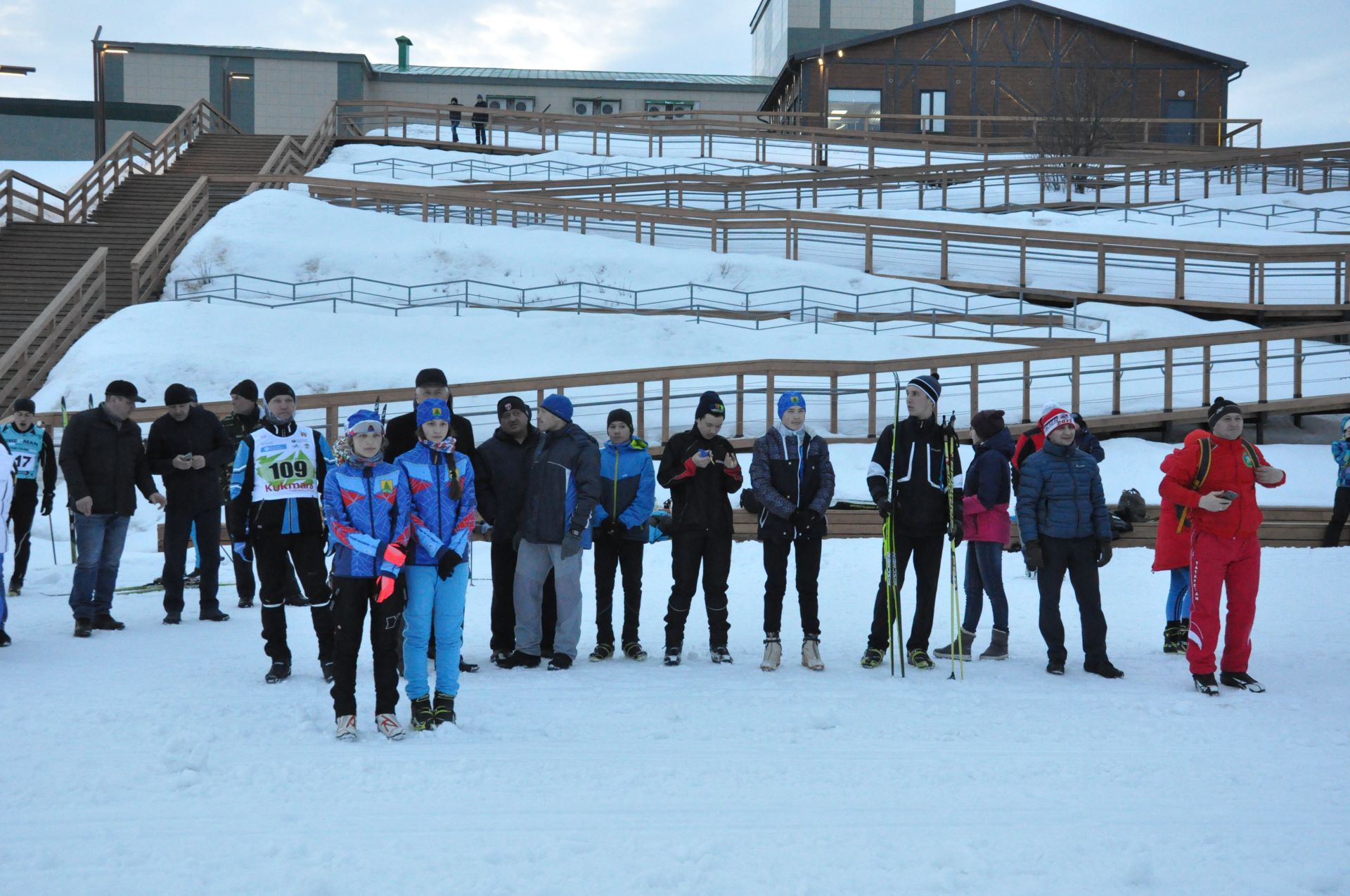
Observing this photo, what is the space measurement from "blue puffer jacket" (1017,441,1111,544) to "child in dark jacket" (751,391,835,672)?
1.21 metres

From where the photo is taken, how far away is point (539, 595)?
7.52m


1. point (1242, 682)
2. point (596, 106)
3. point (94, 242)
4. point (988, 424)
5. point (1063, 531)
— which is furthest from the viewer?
point (596, 106)

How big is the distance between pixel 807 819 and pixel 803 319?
54.0 ft

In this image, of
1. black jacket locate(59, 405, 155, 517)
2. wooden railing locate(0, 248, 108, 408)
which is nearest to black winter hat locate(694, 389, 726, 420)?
black jacket locate(59, 405, 155, 517)

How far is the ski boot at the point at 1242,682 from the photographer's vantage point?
22.1ft

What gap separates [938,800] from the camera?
191 inches

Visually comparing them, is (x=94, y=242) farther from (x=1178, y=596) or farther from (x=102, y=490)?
(x=1178, y=596)

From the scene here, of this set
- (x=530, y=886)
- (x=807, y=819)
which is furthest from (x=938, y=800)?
(x=530, y=886)

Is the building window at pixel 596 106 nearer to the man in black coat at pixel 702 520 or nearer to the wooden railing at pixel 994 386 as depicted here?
the wooden railing at pixel 994 386

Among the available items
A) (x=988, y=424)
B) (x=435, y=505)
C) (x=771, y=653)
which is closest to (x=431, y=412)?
(x=435, y=505)

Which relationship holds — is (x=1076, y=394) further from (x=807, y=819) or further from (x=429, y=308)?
(x=807, y=819)

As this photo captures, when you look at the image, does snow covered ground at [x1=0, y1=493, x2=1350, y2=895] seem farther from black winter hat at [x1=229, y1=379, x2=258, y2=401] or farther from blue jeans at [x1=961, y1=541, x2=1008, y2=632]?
black winter hat at [x1=229, y1=379, x2=258, y2=401]

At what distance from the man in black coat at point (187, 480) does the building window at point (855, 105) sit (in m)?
34.0

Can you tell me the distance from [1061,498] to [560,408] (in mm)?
3143
